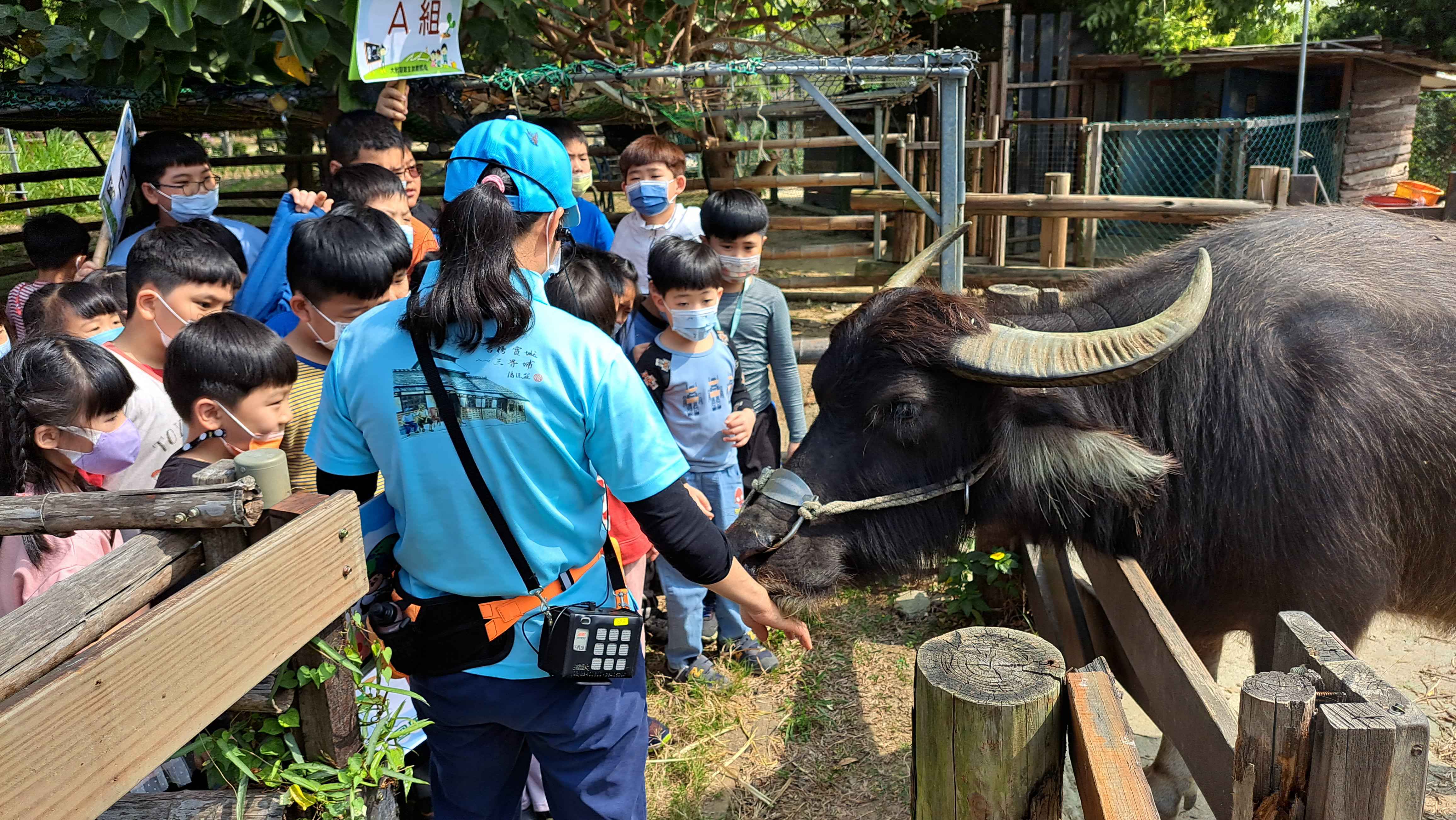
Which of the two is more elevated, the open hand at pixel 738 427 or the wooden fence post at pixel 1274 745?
the wooden fence post at pixel 1274 745

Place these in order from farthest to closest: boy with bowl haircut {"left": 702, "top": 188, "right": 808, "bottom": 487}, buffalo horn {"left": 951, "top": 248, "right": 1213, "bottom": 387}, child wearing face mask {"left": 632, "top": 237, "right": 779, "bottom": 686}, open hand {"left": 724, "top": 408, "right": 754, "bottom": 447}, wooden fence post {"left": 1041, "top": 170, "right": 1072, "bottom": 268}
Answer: wooden fence post {"left": 1041, "top": 170, "right": 1072, "bottom": 268}, boy with bowl haircut {"left": 702, "top": 188, "right": 808, "bottom": 487}, open hand {"left": 724, "top": 408, "right": 754, "bottom": 447}, child wearing face mask {"left": 632, "top": 237, "right": 779, "bottom": 686}, buffalo horn {"left": 951, "top": 248, "right": 1213, "bottom": 387}

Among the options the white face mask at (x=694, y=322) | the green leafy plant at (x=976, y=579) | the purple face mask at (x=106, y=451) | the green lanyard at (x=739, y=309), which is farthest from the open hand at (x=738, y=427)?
the purple face mask at (x=106, y=451)

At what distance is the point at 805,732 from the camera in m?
3.62

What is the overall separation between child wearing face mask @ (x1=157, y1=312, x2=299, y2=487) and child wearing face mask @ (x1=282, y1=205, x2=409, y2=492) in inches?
7.5

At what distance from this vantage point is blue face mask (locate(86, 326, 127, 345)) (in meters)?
3.11

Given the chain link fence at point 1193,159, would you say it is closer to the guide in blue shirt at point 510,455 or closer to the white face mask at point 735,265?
the white face mask at point 735,265

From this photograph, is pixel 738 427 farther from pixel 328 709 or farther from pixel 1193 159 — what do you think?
pixel 1193 159

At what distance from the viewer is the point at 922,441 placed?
263 cm

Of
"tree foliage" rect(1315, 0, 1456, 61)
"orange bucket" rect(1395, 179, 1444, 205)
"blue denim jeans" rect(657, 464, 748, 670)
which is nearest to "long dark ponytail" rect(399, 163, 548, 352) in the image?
"blue denim jeans" rect(657, 464, 748, 670)

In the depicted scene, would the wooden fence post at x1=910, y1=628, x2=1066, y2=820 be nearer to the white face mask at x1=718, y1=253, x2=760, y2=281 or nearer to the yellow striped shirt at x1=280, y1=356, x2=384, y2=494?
the yellow striped shirt at x1=280, y1=356, x2=384, y2=494

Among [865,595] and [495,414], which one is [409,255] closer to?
[495,414]

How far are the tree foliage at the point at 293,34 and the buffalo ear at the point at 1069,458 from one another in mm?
4668

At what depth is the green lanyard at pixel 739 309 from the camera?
3809 mm

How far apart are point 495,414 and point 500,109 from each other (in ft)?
20.0
